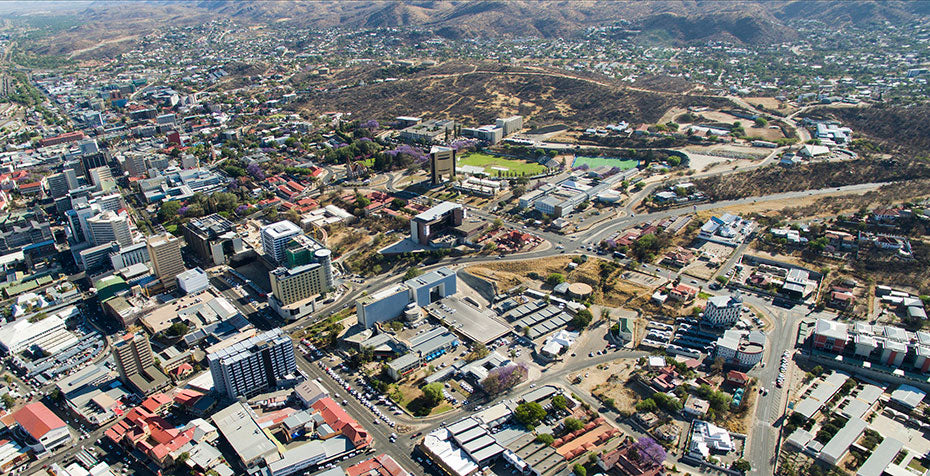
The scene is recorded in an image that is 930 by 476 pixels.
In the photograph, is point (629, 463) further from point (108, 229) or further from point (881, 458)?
point (108, 229)

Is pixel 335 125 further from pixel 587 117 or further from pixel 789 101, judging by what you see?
pixel 789 101

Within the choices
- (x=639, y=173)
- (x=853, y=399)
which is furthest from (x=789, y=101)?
(x=853, y=399)

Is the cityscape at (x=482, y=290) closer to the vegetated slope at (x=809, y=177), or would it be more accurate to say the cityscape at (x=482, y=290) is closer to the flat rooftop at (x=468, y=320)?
the flat rooftop at (x=468, y=320)

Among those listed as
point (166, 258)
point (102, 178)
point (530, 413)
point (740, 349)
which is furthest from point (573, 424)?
point (102, 178)

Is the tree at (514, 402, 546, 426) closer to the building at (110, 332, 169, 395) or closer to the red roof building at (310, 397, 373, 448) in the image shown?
the red roof building at (310, 397, 373, 448)

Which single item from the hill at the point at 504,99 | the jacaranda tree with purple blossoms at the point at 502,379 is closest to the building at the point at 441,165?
the hill at the point at 504,99

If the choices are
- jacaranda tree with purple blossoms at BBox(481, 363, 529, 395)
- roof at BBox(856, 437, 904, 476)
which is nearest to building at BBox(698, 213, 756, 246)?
roof at BBox(856, 437, 904, 476)
